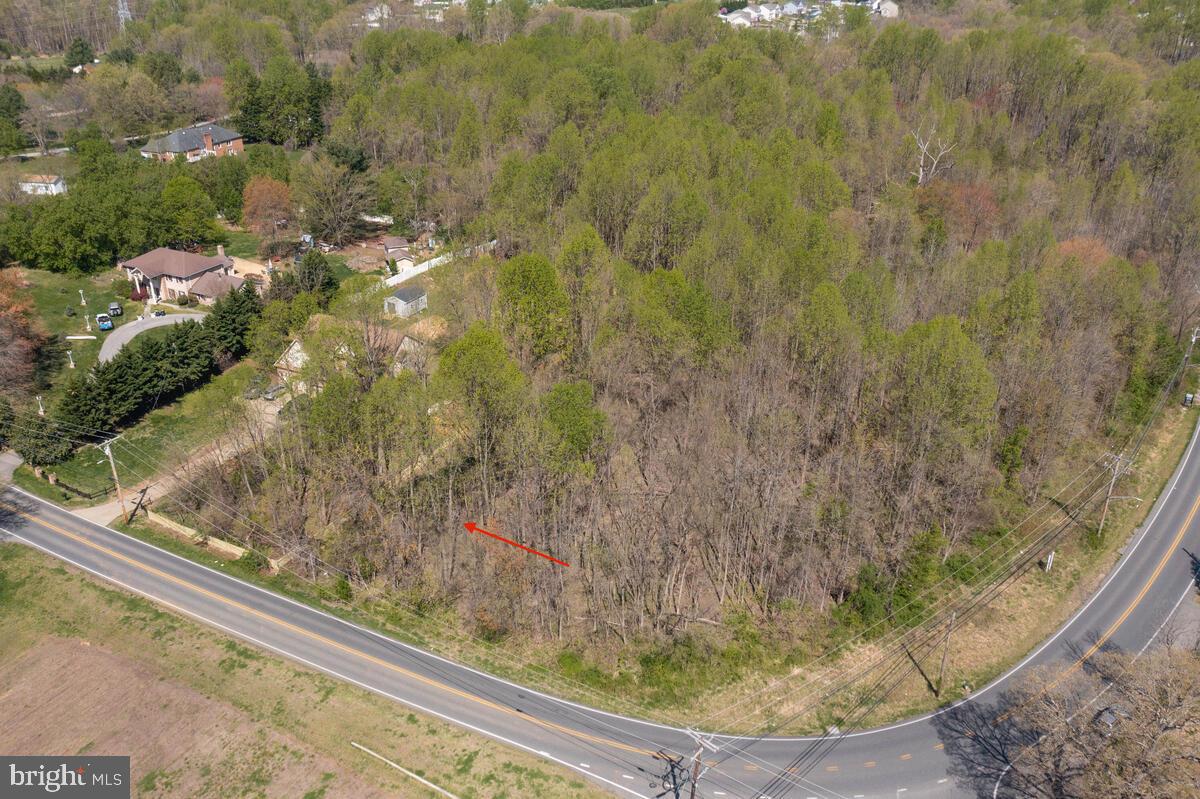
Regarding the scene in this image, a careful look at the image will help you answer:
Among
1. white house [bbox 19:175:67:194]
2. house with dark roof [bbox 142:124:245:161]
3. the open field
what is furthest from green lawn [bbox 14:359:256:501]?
house with dark roof [bbox 142:124:245:161]

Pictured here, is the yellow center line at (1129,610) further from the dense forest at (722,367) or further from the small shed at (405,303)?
the small shed at (405,303)

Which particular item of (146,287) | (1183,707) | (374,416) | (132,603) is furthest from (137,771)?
(146,287)

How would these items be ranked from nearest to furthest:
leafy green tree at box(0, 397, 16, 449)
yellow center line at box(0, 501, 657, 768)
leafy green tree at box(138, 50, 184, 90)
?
yellow center line at box(0, 501, 657, 768) → leafy green tree at box(0, 397, 16, 449) → leafy green tree at box(138, 50, 184, 90)

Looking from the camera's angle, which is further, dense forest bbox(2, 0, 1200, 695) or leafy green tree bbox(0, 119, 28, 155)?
leafy green tree bbox(0, 119, 28, 155)

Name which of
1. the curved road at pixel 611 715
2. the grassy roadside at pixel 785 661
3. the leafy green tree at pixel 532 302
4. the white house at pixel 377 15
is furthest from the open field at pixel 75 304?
the white house at pixel 377 15

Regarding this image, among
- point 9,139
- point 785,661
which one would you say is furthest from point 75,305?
point 785,661

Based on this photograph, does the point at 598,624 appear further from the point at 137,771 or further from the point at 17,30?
the point at 17,30

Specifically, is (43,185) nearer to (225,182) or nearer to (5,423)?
(225,182)

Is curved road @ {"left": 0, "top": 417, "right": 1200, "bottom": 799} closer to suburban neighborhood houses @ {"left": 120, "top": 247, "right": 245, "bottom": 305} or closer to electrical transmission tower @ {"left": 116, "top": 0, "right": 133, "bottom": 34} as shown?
suburban neighborhood houses @ {"left": 120, "top": 247, "right": 245, "bottom": 305}
